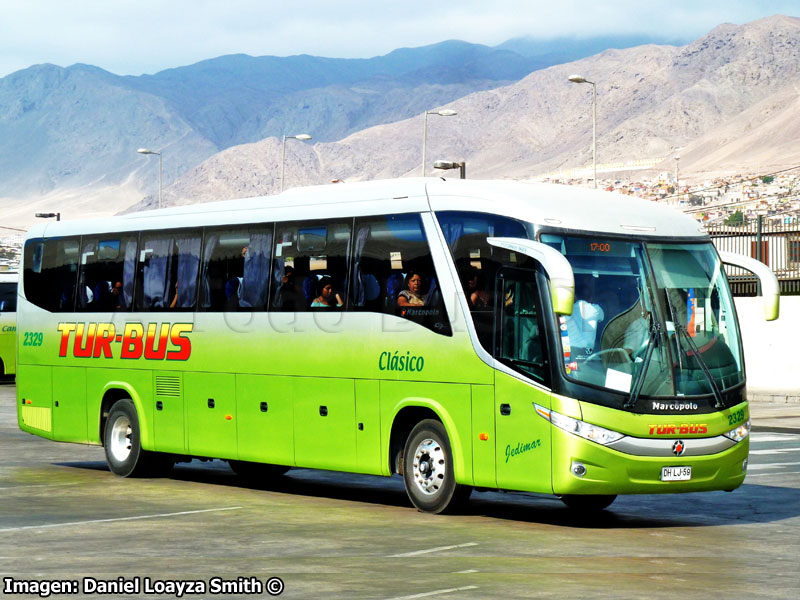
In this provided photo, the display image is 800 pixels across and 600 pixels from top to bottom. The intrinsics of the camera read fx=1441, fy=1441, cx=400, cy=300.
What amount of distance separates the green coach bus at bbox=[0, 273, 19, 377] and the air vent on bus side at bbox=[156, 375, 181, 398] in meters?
25.0

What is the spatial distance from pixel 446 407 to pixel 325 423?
A: 1.88m

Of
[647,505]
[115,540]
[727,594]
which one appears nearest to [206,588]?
[115,540]

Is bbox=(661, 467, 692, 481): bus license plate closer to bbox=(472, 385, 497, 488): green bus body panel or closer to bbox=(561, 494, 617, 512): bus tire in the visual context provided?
bbox=(472, 385, 497, 488): green bus body panel

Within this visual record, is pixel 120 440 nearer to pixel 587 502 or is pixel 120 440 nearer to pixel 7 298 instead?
pixel 587 502

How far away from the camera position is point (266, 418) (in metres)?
16.1

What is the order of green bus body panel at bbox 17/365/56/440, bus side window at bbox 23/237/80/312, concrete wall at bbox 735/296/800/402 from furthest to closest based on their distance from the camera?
concrete wall at bbox 735/296/800/402 → green bus body panel at bbox 17/365/56/440 → bus side window at bbox 23/237/80/312

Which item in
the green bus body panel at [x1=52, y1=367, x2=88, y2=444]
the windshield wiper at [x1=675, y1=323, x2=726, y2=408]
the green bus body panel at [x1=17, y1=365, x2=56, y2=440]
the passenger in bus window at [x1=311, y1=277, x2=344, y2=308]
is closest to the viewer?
the windshield wiper at [x1=675, y1=323, x2=726, y2=408]

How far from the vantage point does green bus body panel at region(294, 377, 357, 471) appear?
49.1 ft

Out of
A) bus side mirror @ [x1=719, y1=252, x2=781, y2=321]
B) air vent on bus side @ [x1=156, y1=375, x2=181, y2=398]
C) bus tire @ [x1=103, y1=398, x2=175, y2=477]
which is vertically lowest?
bus tire @ [x1=103, y1=398, x2=175, y2=477]

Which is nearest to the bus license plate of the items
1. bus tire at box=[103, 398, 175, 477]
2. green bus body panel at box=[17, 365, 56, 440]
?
bus tire at box=[103, 398, 175, 477]

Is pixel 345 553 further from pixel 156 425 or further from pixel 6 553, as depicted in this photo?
pixel 156 425

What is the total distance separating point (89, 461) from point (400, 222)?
7.98 m

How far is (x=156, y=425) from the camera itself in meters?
17.6

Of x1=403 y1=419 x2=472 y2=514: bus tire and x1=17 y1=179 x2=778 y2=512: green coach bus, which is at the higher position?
x1=17 y1=179 x2=778 y2=512: green coach bus
